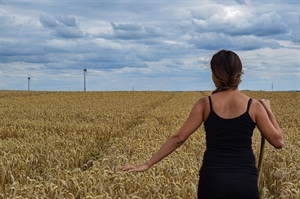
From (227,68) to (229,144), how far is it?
0.67 meters

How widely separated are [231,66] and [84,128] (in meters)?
15.1

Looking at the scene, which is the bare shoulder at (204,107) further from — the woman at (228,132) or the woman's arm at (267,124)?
the woman's arm at (267,124)

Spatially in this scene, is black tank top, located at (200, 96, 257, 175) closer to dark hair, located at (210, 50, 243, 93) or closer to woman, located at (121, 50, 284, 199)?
woman, located at (121, 50, 284, 199)

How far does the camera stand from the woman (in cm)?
412

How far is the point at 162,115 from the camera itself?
2508cm

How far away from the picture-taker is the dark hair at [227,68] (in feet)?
13.5

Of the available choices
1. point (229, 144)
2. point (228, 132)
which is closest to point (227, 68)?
point (228, 132)

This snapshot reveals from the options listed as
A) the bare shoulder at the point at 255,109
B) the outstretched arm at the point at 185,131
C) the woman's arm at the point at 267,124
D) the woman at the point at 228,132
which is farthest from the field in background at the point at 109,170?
the bare shoulder at the point at 255,109

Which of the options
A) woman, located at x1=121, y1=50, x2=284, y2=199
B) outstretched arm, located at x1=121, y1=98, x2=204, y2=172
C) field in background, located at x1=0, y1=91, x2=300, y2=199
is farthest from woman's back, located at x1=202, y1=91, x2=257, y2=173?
field in background, located at x1=0, y1=91, x2=300, y2=199

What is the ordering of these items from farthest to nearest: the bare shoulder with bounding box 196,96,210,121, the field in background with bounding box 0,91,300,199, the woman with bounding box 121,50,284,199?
the field in background with bounding box 0,91,300,199
the bare shoulder with bounding box 196,96,210,121
the woman with bounding box 121,50,284,199

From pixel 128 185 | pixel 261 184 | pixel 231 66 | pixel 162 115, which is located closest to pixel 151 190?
pixel 128 185

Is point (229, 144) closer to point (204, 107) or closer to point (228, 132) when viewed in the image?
point (228, 132)

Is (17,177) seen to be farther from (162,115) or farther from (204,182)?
(162,115)

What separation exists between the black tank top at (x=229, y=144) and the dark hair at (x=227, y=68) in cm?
23
